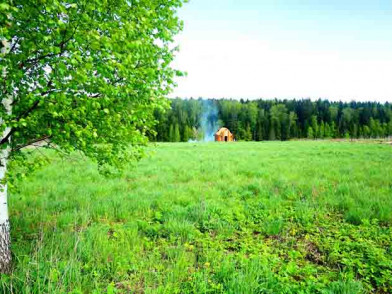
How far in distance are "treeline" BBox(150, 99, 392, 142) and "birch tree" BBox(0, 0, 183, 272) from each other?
288 feet

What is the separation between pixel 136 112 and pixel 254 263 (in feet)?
11.7

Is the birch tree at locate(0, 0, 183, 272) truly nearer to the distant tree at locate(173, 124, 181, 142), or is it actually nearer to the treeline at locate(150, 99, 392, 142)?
the distant tree at locate(173, 124, 181, 142)

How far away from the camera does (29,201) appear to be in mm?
7512

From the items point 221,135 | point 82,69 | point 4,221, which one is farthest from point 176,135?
point 82,69

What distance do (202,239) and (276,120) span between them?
105 m

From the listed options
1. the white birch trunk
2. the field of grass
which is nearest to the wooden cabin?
the field of grass

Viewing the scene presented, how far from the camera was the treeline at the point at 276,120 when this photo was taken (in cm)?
10112

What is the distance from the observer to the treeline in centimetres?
10112

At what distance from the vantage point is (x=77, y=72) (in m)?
3.18

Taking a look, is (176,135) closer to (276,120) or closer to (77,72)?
(276,120)

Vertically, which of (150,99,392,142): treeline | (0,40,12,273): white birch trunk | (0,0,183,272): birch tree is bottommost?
(0,40,12,273): white birch trunk

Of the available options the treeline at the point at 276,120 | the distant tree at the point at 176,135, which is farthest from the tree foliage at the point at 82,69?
the treeline at the point at 276,120

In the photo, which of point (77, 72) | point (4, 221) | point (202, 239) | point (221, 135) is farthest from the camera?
point (221, 135)

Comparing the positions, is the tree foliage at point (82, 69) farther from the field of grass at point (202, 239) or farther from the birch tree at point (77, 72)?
the field of grass at point (202, 239)
